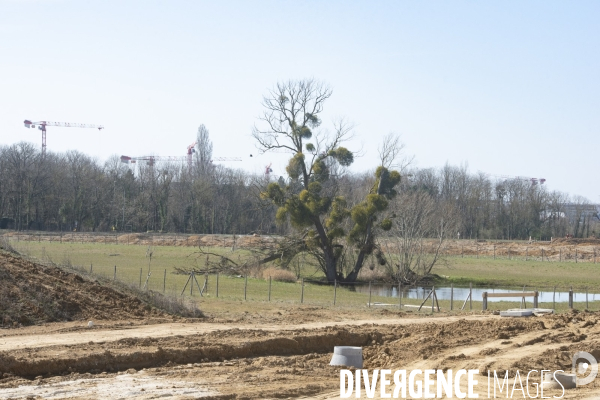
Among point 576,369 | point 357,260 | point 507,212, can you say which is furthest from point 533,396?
point 507,212

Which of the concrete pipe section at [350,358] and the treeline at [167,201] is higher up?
the treeline at [167,201]

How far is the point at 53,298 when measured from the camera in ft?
82.7

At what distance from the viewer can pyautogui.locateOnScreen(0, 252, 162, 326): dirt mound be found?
23906mm

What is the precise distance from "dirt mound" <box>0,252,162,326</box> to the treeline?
76.5m

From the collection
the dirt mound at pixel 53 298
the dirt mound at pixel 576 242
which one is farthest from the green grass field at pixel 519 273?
the dirt mound at pixel 53 298

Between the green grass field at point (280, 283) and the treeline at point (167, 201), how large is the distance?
32536mm

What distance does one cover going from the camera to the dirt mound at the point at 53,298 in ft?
78.4

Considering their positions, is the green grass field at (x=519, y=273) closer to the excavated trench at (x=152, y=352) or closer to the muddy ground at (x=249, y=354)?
the muddy ground at (x=249, y=354)

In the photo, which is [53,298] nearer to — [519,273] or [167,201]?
[519,273]

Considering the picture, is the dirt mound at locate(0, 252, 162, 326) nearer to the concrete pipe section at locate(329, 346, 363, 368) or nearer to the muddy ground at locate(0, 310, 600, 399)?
the muddy ground at locate(0, 310, 600, 399)

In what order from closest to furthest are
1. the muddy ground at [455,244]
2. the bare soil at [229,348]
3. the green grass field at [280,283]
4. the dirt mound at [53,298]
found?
1. the bare soil at [229,348]
2. the dirt mound at [53,298]
3. the green grass field at [280,283]
4. the muddy ground at [455,244]

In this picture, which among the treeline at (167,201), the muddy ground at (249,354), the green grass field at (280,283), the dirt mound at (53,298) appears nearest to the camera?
the muddy ground at (249,354)

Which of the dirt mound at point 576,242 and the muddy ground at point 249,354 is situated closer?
the muddy ground at point 249,354

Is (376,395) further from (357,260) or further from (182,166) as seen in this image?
(182,166)
